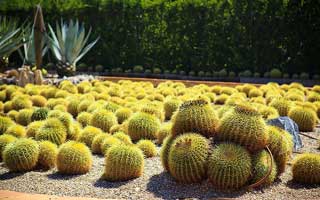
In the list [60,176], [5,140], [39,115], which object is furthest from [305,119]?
[5,140]

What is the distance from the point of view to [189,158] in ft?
13.9

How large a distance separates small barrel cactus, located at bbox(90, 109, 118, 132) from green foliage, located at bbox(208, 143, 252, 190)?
246 cm

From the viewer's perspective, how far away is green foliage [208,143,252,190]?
13.6ft

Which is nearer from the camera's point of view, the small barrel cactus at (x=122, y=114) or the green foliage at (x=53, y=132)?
the green foliage at (x=53, y=132)

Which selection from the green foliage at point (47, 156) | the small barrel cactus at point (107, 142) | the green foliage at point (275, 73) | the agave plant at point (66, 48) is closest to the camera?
the green foliage at point (47, 156)

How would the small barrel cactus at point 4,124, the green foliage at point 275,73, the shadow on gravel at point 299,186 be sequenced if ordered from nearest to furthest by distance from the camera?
1. the shadow on gravel at point 299,186
2. the small barrel cactus at point 4,124
3. the green foliage at point 275,73

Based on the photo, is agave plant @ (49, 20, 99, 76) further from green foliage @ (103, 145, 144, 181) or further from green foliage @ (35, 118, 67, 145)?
green foliage @ (103, 145, 144, 181)

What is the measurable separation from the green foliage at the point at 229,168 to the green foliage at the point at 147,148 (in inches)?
52.6

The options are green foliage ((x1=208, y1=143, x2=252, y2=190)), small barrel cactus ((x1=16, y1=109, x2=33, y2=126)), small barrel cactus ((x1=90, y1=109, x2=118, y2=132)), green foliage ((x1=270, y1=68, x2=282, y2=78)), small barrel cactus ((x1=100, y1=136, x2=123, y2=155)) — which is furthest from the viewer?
green foliage ((x1=270, y1=68, x2=282, y2=78))

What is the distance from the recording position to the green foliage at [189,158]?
423cm

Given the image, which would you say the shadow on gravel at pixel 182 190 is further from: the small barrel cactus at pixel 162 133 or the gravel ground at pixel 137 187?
the small barrel cactus at pixel 162 133

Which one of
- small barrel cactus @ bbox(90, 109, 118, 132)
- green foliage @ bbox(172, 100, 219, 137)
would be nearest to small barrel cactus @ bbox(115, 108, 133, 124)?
small barrel cactus @ bbox(90, 109, 118, 132)

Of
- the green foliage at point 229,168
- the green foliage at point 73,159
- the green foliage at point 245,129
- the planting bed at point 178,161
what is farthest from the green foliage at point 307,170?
the green foliage at point 73,159

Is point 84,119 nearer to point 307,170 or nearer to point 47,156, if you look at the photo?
point 47,156
